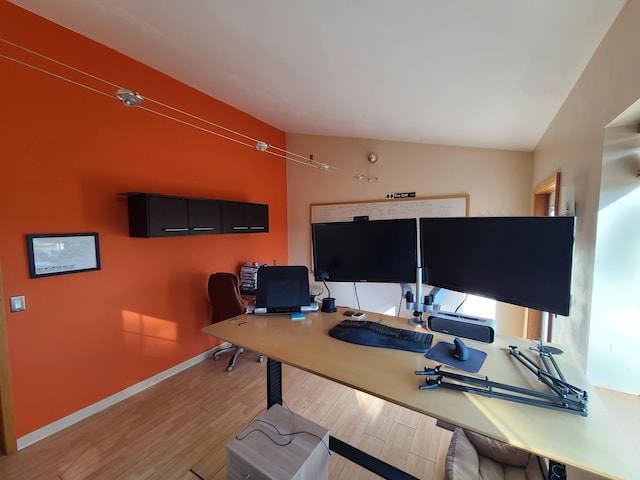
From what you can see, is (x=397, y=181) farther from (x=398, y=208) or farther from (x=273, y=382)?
(x=273, y=382)

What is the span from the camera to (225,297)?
9.71 ft

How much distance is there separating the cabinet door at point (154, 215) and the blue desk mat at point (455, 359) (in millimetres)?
2435

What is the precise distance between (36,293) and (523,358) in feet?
10.6

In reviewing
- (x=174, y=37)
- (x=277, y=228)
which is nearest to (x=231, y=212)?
(x=277, y=228)

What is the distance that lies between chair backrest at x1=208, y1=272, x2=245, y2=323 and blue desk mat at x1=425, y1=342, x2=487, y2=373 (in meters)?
2.10

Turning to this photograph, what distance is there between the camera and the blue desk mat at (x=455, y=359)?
4.12ft

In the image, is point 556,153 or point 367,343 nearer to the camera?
point 367,343

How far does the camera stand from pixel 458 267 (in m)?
1.53

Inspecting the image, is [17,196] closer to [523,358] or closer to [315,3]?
[315,3]

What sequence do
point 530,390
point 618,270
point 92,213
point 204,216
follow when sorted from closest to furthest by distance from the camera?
point 530,390, point 618,270, point 92,213, point 204,216

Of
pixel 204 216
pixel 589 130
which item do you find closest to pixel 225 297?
pixel 204 216

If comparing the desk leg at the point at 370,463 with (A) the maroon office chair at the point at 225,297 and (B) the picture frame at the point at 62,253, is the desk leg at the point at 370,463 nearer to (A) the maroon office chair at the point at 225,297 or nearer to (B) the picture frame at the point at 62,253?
(A) the maroon office chair at the point at 225,297

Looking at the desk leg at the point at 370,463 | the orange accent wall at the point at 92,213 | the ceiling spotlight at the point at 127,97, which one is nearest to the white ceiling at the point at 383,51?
the orange accent wall at the point at 92,213

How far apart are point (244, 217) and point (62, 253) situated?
1.76 meters
